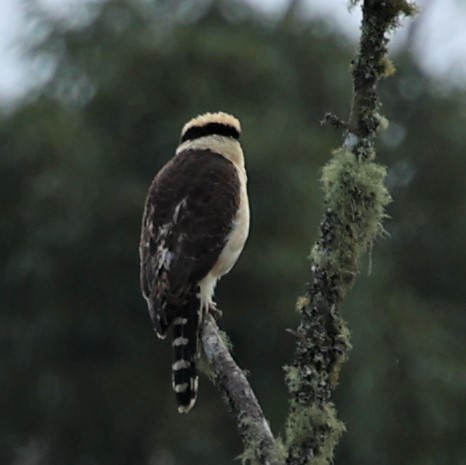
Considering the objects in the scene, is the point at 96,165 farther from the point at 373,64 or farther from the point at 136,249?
the point at 373,64

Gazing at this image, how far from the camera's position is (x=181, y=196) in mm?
8844

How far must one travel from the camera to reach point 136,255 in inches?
846

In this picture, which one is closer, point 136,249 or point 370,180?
point 370,180

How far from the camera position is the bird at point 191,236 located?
798 cm

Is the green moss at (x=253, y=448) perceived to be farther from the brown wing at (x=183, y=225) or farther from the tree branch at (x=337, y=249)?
the brown wing at (x=183, y=225)

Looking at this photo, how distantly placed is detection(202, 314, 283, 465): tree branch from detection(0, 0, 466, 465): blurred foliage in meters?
12.5

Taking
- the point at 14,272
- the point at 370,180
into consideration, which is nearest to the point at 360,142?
the point at 370,180

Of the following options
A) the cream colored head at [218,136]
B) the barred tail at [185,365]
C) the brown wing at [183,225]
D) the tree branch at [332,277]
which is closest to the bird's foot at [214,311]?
the brown wing at [183,225]

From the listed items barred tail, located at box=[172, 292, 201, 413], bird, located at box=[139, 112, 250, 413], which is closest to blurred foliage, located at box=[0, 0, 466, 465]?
bird, located at box=[139, 112, 250, 413]

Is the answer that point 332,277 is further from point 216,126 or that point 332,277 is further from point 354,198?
point 216,126

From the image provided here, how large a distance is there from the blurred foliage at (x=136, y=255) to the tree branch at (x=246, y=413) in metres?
12.5

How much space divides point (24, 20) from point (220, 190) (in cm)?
1411

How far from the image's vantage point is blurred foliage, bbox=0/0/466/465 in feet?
67.5

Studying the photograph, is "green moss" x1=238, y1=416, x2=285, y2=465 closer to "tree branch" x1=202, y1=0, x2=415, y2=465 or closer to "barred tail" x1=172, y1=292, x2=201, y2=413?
"tree branch" x1=202, y1=0, x2=415, y2=465
